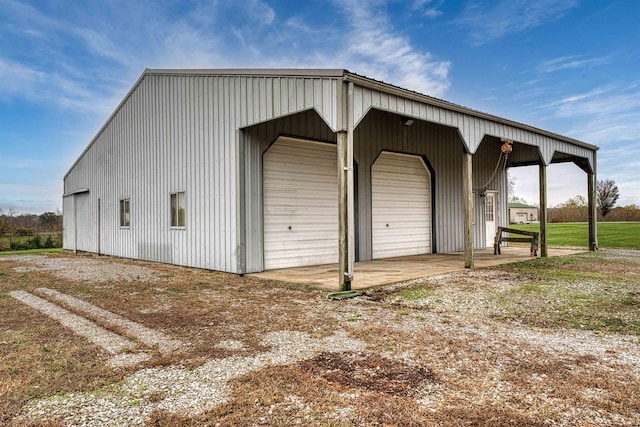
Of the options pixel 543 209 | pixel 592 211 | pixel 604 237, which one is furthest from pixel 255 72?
pixel 604 237

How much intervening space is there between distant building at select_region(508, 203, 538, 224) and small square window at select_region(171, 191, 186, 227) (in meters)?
58.8

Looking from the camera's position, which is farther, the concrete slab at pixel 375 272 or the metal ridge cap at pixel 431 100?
the concrete slab at pixel 375 272

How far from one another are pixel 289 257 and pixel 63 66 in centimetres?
1322

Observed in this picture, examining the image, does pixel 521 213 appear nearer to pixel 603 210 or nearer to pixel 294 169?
pixel 603 210

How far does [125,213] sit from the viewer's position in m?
12.8

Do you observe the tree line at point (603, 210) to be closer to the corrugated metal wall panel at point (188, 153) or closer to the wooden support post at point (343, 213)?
the corrugated metal wall panel at point (188, 153)

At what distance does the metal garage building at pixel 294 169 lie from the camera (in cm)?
708

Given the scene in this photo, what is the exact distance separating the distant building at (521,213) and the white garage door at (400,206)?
53.2m

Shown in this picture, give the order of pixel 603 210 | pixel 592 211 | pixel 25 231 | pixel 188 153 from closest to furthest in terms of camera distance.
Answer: pixel 188 153
pixel 592 211
pixel 25 231
pixel 603 210

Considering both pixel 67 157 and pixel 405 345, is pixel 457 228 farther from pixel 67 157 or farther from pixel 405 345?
pixel 67 157

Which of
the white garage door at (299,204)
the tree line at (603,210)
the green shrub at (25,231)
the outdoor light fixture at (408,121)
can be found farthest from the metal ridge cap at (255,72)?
the tree line at (603,210)

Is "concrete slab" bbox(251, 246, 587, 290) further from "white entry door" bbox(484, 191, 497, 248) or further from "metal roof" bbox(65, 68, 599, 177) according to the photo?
"white entry door" bbox(484, 191, 497, 248)

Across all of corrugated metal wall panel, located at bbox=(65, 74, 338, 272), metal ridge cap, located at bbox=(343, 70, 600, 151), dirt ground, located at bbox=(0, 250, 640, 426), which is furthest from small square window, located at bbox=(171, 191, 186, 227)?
metal ridge cap, located at bbox=(343, 70, 600, 151)

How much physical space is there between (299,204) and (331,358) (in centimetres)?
635
